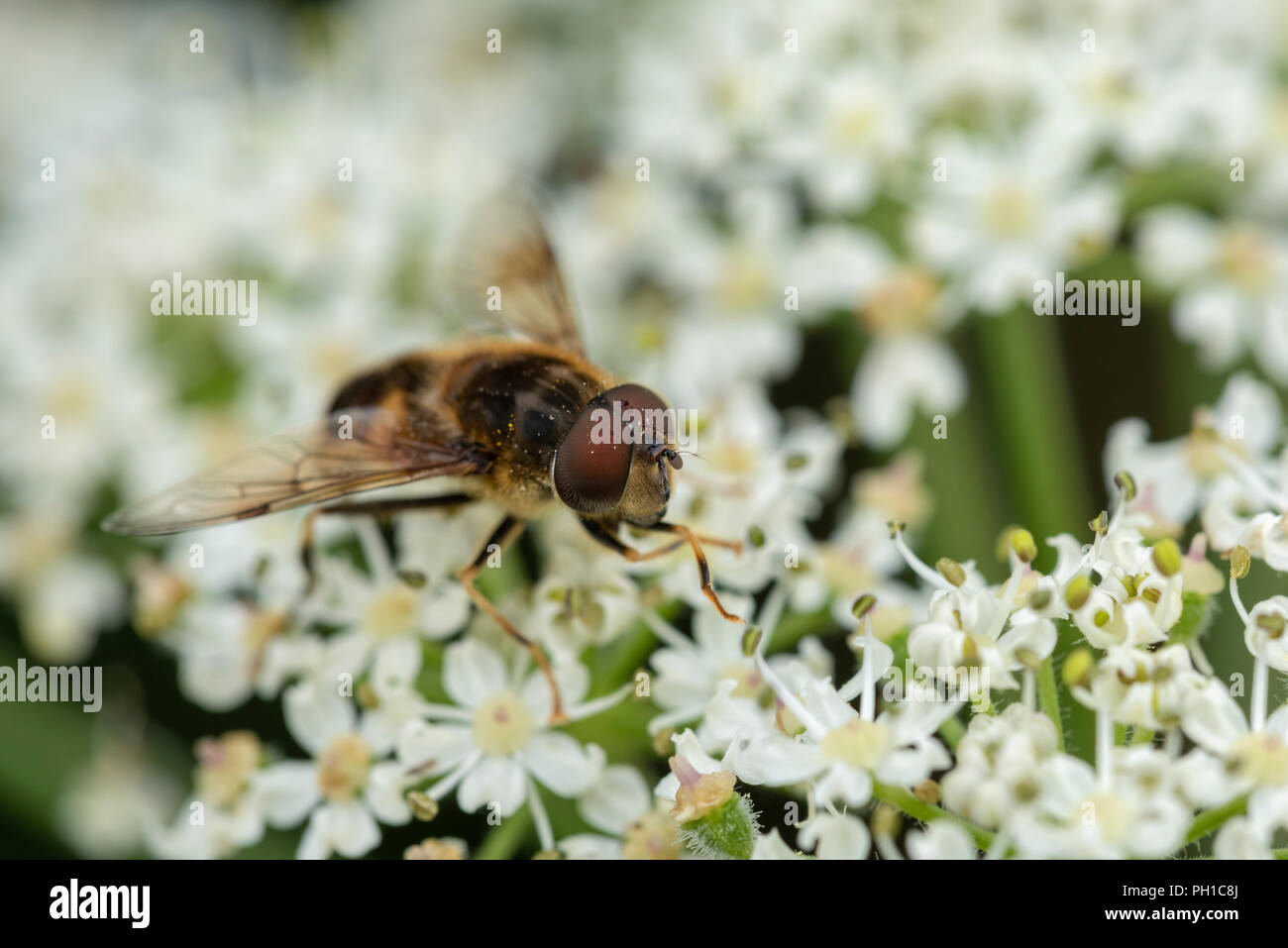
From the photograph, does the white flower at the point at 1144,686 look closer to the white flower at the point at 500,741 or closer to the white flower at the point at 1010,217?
the white flower at the point at 500,741

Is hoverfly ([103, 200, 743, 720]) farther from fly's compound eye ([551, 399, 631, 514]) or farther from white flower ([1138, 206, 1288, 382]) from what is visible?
white flower ([1138, 206, 1288, 382])

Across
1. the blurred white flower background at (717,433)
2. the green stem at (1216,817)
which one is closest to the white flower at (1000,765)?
the blurred white flower background at (717,433)

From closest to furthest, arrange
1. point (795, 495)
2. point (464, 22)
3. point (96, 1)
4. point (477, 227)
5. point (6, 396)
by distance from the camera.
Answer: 1. point (795, 495)
2. point (477, 227)
3. point (6, 396)
4. point (464, 22)
5. point (96, 1)

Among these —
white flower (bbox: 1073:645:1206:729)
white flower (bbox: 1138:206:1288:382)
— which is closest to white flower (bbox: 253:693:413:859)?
white flower (bbox: 1073:645:1206:729)

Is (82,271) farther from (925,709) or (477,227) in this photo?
(925,709)

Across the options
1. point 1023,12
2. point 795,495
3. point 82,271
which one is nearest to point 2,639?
point 82,271

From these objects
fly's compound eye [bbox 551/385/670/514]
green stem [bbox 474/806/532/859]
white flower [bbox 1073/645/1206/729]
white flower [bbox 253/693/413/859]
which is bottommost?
green stem [bbox 474/806/532/859]
